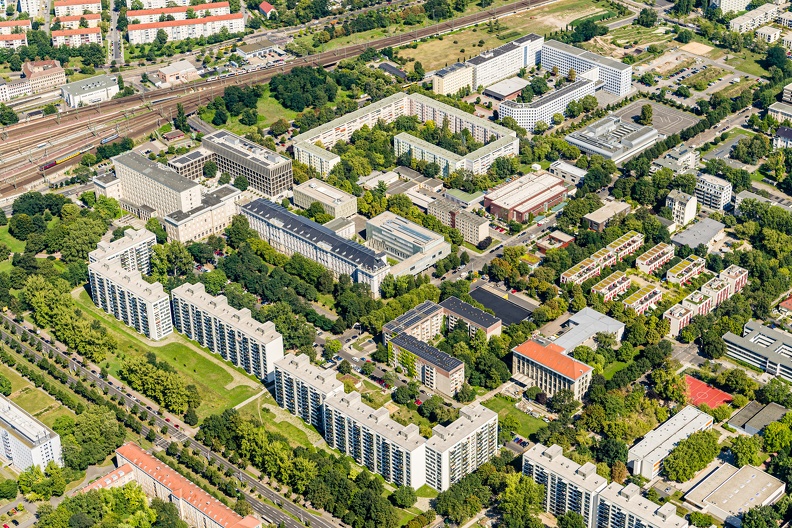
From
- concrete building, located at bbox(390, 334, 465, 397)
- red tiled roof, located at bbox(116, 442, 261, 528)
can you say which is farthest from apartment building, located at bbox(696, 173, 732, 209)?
red tiled roof, located at bbox(116, 442, 261, 528)

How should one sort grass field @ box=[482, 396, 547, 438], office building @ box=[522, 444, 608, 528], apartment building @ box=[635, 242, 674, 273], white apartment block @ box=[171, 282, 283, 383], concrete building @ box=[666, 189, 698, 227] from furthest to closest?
1. concrete building @ box=[666, 189, 698, 227]
2. apartment building @ box=[635, 242, 674, 273]
3. white apartment block @ box=[171, 282, 283, 383]
4. grass field @ box=[482, 396, 547, 438]
5. office building @ box=[522, 444, 608, 528]

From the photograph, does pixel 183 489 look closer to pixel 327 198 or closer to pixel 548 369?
pixel 548 369

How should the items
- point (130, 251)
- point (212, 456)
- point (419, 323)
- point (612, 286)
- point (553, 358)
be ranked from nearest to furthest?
point (212, 456) < point (553, 358) < point (419, 323) < point (612, 286) < point (130, 251)

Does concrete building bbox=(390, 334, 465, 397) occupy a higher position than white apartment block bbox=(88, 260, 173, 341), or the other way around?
white apartment block bbox=(88, 260, 173, 341)

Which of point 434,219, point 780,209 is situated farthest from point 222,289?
point 780,209

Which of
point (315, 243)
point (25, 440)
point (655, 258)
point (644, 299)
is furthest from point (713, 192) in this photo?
point (25, 440)

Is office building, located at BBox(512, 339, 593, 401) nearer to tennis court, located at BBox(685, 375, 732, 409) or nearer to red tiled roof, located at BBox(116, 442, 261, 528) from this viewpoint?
tennis court, located at BBox(685, 375, 732, 409)

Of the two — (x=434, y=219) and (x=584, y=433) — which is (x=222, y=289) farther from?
(x=584, y=433)
